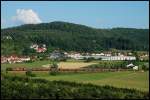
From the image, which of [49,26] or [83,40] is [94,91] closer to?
[83,40]

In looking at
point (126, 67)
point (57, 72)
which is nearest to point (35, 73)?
point (57, 72)

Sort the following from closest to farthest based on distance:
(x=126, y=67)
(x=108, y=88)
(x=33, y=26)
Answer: (x=108, y=88)
(x=126, y=67)
(x=33, y=26)

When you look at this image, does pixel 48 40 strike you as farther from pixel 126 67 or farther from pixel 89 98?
pixel 89 98

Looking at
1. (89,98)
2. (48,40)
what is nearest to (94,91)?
(89,98)

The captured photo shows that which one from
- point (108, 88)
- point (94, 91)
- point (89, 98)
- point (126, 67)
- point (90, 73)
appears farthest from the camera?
point (126, 67)

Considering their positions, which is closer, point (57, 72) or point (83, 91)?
point (83, 91)

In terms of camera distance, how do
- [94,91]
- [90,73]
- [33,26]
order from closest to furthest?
[94,91]
[90,73]
[33,26]

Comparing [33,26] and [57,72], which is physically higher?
[33,26]

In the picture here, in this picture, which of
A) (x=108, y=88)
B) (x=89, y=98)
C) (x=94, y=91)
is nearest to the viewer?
(x=89, y=98)

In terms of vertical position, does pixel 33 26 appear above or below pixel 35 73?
above
